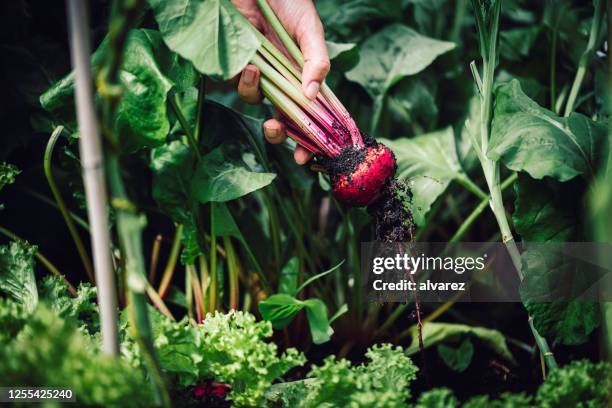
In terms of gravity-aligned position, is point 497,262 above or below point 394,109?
below

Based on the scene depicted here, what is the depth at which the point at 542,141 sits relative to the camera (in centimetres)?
95

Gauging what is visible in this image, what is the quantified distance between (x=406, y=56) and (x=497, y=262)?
0.57 meters

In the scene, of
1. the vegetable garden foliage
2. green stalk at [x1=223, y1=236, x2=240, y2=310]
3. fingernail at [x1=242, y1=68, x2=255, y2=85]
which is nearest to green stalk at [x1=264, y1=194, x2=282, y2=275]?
the vegetable garden foliage

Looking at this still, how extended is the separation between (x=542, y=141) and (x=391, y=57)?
1.95ft

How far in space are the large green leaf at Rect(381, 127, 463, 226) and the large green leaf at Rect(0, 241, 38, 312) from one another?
0.71 metres

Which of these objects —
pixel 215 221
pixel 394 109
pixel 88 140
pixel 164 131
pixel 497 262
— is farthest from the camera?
pixel 394 109

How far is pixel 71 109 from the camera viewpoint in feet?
3.32

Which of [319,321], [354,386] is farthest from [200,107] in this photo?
[354,386]

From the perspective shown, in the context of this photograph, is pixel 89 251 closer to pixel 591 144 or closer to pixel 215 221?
pixel 215 221

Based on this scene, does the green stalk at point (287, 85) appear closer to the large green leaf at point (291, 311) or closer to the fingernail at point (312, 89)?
the fingernail at point (312, 89)

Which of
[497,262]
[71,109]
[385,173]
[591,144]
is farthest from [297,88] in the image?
[497,262]

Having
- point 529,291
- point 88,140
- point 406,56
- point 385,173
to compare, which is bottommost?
point 529,291

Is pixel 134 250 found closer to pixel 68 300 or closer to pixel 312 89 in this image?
pixel 68 300

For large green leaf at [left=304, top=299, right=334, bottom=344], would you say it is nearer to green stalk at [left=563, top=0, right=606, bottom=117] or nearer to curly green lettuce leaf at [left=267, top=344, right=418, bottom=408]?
curly green lettuce leaf at [left=267, top=344, right=418, bottom=408]
